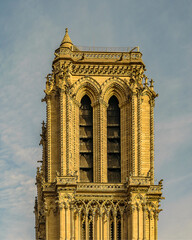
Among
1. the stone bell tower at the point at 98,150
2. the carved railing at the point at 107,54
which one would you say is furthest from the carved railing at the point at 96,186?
the carved railing at the point at 107,54

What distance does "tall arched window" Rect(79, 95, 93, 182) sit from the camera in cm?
7012

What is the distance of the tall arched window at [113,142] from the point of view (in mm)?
70312

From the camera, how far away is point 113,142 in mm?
71000

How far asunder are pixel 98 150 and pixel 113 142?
58.4 inches

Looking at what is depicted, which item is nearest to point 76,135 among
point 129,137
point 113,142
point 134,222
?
point 113,142

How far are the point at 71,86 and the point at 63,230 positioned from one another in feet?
31.9

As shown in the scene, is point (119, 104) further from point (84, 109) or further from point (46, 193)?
point (46, 193)

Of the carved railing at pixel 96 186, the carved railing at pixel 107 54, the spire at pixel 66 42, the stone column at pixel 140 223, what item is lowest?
the stone column at pixel 140 223

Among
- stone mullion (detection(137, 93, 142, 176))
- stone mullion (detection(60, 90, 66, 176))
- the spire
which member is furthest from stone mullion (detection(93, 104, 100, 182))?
the spire

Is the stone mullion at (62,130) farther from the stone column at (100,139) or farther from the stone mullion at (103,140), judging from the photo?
the stone mullion at (103,140)

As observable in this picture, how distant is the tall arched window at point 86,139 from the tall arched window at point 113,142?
1.17 metres

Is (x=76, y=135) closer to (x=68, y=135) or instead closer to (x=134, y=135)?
(x=68, y=135)

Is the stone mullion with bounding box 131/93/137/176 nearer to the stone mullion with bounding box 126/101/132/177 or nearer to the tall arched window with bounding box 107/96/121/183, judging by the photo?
the stone mullion with bounding box 126/101/132/177

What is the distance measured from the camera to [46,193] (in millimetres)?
68500
